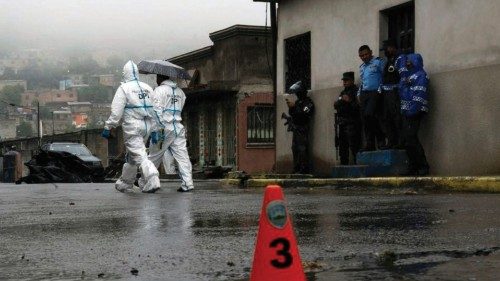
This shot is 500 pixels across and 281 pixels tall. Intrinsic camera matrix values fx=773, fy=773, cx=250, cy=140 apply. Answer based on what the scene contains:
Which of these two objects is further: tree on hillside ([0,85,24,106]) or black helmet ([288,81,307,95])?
tree on hillside ([0,85,24,106])

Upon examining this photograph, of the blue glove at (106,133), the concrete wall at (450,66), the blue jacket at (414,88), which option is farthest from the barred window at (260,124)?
the blue jacket at (414,88)

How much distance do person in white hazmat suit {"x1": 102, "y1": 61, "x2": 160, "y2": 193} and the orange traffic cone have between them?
813 cm

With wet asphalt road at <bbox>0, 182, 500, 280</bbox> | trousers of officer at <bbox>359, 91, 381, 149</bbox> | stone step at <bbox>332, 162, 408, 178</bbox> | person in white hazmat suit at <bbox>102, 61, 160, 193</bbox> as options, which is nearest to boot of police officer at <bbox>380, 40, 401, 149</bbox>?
trousers of officer at <bbox>359, 91, 381, 149</bbox>

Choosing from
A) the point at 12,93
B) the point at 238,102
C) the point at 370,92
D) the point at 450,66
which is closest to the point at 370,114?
the point at 370,92

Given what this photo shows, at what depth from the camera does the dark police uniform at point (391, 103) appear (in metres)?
11.6

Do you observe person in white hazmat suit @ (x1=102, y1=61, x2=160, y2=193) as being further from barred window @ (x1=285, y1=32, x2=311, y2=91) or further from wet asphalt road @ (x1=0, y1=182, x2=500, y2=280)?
barred window @ (x1=285, y1=32, x2=311, y2=91)

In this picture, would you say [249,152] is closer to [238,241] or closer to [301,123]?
[301,123]

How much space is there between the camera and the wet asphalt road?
3.68m

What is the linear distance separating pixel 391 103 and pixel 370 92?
51 centimetres

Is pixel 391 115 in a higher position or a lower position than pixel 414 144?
higher

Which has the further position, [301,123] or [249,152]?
[249,152]

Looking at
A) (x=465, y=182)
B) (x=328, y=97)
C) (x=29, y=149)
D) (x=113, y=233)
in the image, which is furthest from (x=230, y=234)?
(x=29, y=149)

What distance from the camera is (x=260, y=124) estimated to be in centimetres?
3005

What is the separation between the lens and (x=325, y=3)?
50.0 ft
